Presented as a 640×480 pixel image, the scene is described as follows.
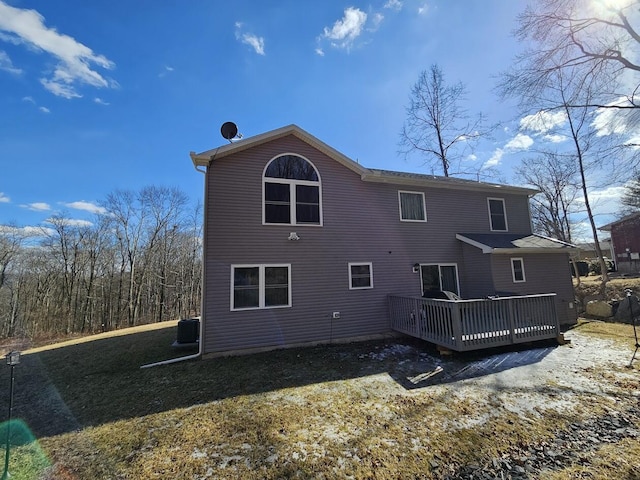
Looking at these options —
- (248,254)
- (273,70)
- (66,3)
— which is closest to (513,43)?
(273,70)

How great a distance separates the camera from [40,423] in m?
4.46

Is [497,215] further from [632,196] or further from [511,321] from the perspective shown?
[632,196]

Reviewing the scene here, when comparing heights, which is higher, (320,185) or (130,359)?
(320,185)

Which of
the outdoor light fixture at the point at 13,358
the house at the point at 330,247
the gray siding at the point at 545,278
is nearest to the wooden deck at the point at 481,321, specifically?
the house at the point at 330,247

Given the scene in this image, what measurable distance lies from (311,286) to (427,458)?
210 inches

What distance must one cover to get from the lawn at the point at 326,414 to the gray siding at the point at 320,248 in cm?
94

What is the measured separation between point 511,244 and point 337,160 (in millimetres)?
6933

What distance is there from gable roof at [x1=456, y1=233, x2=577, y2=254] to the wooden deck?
2.16 meters

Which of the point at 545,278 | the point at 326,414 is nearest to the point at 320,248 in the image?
the point at 326,414

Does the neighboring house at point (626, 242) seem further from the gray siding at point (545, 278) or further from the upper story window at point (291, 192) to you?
the upper story window at point (291, 192)

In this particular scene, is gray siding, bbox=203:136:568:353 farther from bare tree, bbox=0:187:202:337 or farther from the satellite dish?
bare tree, bbox=0:187:202:337

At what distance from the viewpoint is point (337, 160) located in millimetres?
9148

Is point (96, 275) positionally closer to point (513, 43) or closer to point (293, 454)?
point (293, 454)

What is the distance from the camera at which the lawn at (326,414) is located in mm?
3219
